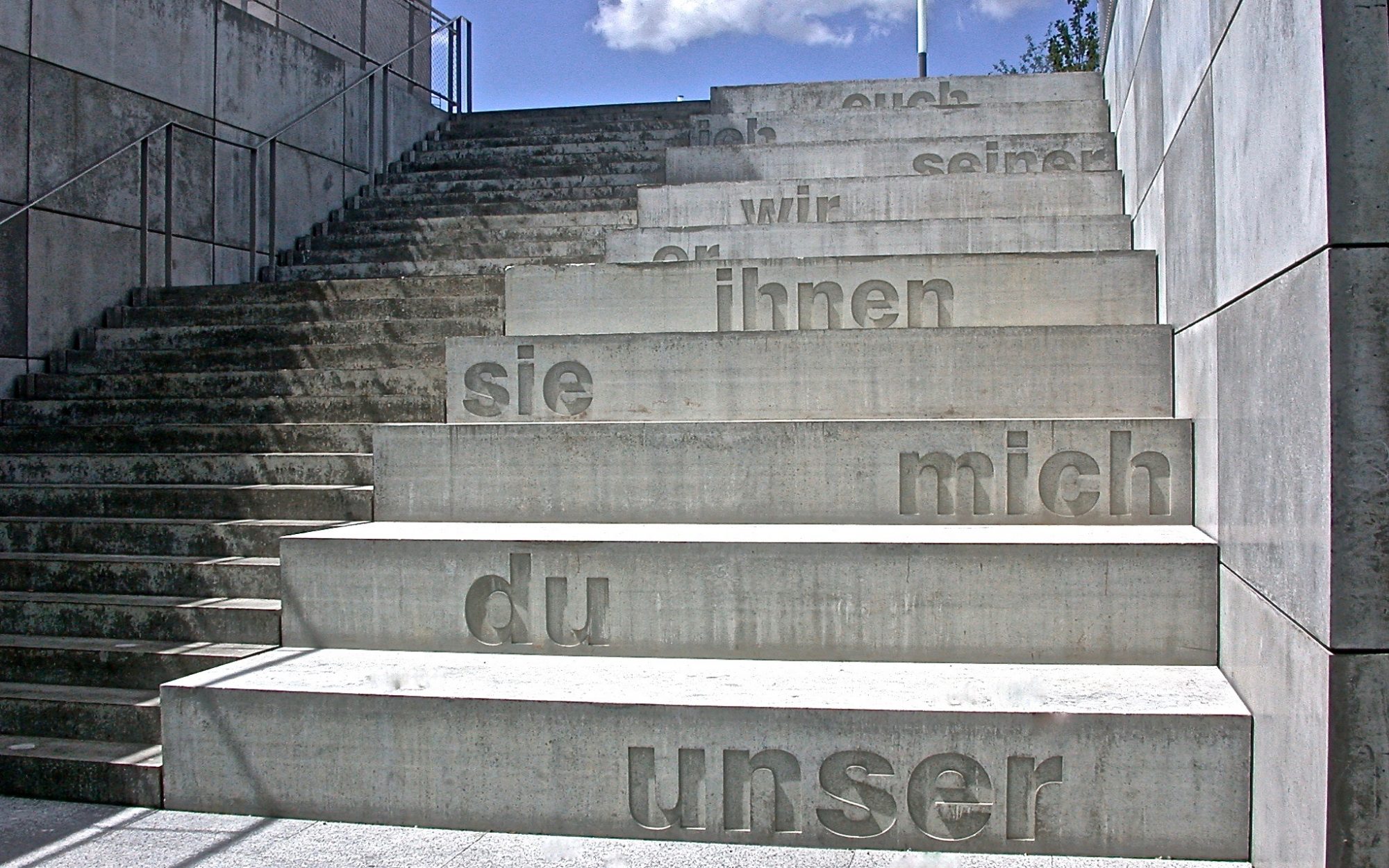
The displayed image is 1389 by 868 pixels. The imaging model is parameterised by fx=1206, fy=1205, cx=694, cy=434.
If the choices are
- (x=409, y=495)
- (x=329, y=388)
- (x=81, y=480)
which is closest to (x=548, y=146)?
(x=329, y=388)

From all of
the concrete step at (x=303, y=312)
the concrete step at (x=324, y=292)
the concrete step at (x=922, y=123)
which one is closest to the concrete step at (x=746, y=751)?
the concrete step at (x=303, y=312)

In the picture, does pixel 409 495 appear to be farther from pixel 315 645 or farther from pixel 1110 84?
pixel 1110 84

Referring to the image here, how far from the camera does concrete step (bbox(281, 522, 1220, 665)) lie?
395 cm

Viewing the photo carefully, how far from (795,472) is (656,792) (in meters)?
1.45

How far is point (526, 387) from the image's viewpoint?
213 inches

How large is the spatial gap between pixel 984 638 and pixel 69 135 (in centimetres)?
674

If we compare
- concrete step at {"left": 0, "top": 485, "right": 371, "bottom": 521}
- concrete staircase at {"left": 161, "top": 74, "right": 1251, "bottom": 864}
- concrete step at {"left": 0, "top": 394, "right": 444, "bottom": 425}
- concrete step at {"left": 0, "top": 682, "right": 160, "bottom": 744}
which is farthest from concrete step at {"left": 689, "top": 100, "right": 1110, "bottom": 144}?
concrete step at {"left": 0, "top": 682, "right": 160, "bottom": 744}

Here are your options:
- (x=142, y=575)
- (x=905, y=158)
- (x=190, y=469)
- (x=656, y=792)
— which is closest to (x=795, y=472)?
(x=656, y=792)

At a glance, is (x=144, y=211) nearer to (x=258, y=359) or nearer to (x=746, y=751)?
(x=258, y=359)

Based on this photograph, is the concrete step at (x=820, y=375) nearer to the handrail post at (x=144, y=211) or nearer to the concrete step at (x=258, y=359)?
the concrete step at (x=258, y=359)

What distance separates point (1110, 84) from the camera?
7.82 metres

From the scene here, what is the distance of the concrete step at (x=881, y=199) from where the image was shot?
6.70m

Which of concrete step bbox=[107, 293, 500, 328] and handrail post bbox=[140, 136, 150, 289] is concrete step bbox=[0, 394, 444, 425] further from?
handrail post bbox=[140, 136, 150, 289]

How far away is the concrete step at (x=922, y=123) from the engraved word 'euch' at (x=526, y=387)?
3484 millimetres
